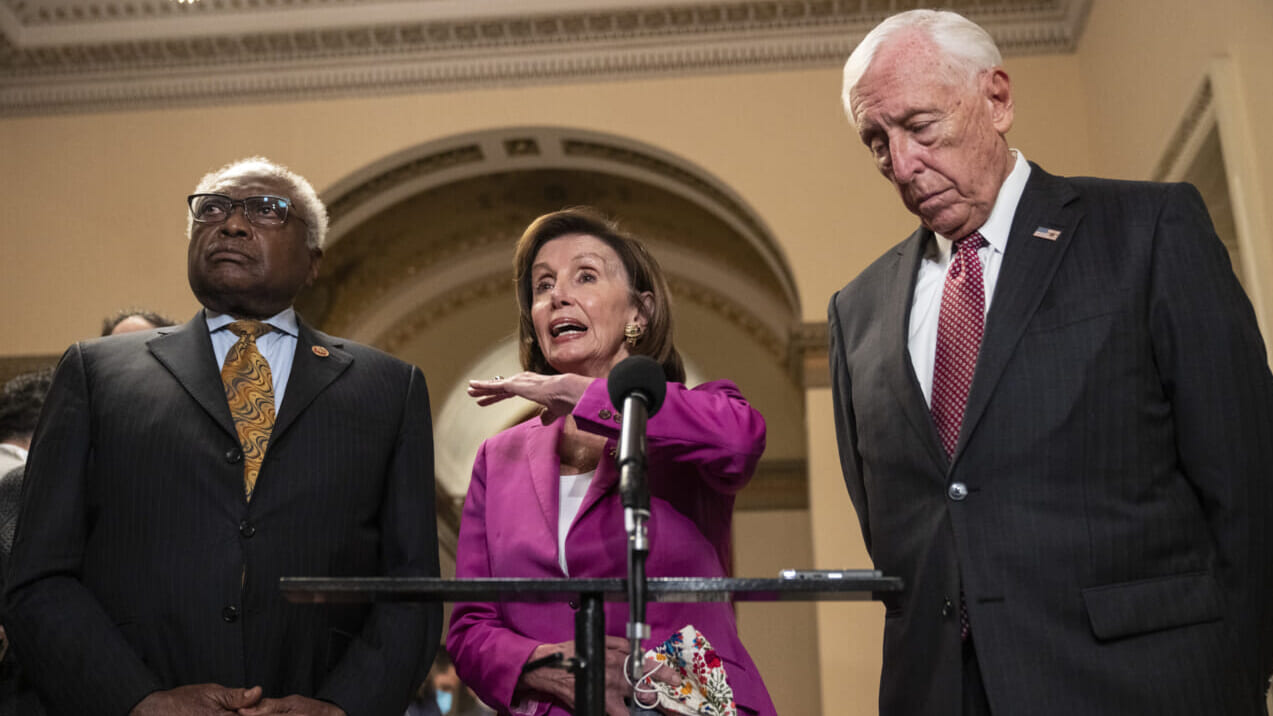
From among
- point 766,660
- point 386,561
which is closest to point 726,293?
point 766,660

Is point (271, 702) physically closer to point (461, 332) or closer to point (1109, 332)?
point (1109, 332)

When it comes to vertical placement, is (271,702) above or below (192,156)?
below

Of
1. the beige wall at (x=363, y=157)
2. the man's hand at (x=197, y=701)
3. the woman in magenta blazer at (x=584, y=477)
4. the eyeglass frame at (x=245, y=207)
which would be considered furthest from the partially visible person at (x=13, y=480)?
the beige wall at (x=363, y=157)

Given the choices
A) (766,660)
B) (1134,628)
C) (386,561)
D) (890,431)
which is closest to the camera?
(1134,628)

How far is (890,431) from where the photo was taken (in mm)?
2090

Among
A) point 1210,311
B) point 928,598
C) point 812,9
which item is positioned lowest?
point 928,598

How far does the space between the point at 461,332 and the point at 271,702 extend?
29.9 ft

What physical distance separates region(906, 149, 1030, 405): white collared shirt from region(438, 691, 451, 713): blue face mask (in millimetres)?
7232

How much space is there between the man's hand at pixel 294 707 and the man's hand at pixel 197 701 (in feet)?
0.04

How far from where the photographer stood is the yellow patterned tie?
2.25 meters

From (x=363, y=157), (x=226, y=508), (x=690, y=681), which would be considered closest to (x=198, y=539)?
(x=226, y=508)

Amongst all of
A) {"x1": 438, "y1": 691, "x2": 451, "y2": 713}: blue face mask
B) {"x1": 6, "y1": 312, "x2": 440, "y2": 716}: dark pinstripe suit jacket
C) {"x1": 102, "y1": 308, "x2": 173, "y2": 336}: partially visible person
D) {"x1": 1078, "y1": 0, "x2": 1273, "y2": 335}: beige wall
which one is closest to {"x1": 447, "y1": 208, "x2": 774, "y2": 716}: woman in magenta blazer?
{"x1": 6, "y1": 312, "x2": 440, "y2": 716}: dark pinstripe suit jacket

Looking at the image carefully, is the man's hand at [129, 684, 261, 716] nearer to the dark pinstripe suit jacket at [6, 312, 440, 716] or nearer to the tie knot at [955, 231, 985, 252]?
the dark pinstripe suit jacket at [6, 312, 440, 716]

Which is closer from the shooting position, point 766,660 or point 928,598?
point 928,598
